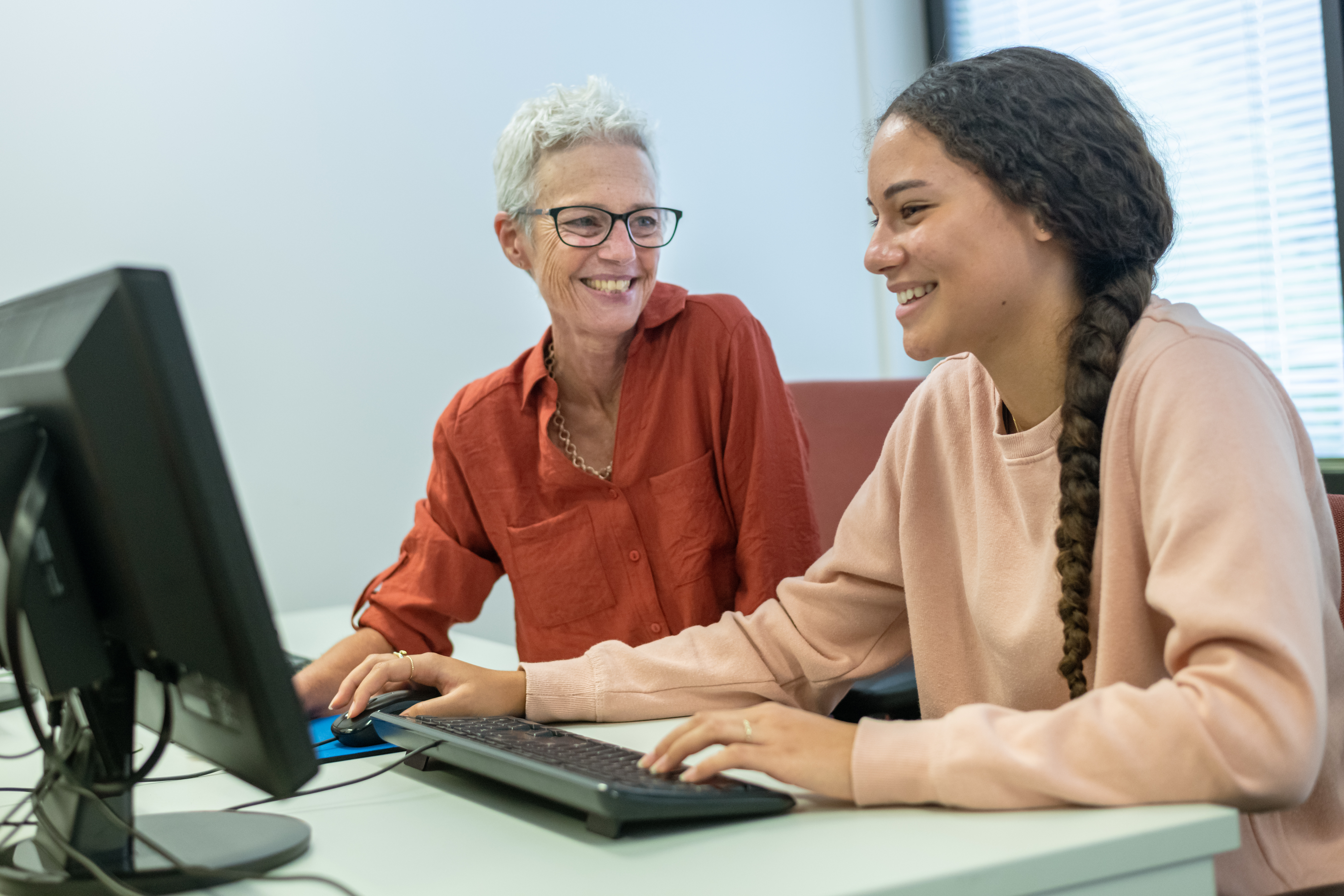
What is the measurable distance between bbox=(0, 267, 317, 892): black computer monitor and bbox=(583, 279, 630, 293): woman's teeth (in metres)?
0.89

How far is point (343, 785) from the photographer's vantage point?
97 centimetres

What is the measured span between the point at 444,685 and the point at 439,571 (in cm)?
41

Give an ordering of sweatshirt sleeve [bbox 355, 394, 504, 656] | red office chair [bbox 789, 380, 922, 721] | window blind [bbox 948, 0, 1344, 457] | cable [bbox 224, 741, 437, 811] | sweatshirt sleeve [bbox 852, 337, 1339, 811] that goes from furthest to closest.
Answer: window blind [bbox 948, 0, 1344, 457]
red office chair [bbox 789, 380, 922, 721]
sweatshirt sleeve [bbox 355, 394, 504, 656]
cable [bbox 224, 741, 437, 811]
sweatshirt sleeve [bbox 852, 337, 1339, 811]

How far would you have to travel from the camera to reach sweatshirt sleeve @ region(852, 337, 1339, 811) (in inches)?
28.7

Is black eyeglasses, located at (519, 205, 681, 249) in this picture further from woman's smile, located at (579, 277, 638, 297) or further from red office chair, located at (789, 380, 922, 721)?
red office chair, located at (789, 380, 922, 721)

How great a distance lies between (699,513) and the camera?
156 centimetres

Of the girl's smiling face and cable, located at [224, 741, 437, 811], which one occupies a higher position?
the girl's smiling face

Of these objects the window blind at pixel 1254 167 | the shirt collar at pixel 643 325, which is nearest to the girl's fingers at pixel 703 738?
the shirt collar at pixel 643 325

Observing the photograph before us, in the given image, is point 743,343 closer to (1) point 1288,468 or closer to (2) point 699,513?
(2) point 699,513

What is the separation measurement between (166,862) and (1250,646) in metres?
0.71

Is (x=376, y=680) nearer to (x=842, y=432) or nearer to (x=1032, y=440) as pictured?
(x=1032, y=440)

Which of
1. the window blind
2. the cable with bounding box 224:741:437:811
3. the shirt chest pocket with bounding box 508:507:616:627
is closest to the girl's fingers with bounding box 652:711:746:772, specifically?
the cable with bounding box 224:741:437:811

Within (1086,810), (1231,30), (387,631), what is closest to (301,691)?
(387,631)

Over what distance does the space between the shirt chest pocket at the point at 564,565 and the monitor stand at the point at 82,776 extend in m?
0.76
